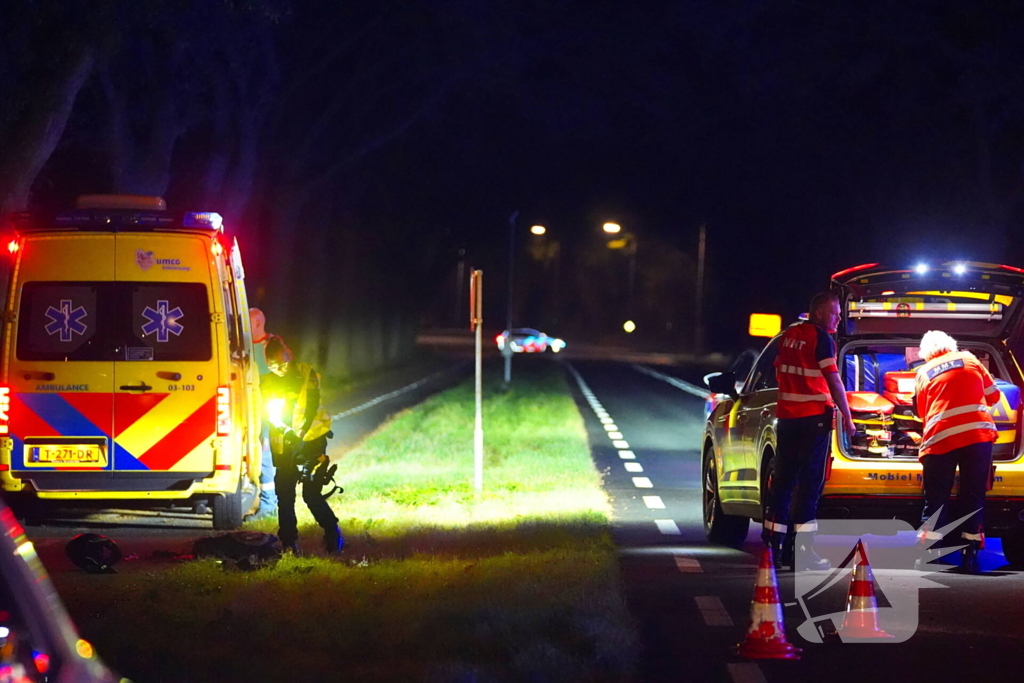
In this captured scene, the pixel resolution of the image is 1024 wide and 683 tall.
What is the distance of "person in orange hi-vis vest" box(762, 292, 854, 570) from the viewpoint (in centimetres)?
1054

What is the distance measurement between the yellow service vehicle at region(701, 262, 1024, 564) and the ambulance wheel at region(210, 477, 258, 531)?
3719 millimetres

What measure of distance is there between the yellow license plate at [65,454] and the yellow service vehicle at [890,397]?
470cm

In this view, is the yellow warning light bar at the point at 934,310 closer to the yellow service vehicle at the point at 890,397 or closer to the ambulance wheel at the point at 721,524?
the yellow service vehicle at the point at 890,397

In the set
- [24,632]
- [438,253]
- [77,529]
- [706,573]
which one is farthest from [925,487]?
[438,253]

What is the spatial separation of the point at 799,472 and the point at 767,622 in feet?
9.05

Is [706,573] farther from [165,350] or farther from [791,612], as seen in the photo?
[165,350]

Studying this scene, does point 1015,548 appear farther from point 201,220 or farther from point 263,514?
point 201,220

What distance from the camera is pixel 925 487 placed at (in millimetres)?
10727

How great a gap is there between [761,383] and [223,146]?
18.2 m

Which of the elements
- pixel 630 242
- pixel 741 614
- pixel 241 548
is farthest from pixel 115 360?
pixel 630 242

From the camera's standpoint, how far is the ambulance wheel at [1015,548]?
11297 millimetres

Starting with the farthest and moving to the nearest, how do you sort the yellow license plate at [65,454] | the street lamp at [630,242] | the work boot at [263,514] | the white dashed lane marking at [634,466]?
the street lamp at [630,242] → the work boot at [263,514] → the yellow license plate at [65,454] → the white dashed lane marking at [634,466]

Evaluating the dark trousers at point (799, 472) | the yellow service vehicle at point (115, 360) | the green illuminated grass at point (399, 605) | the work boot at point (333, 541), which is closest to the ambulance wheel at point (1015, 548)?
the dark trousers at point (799, 472)

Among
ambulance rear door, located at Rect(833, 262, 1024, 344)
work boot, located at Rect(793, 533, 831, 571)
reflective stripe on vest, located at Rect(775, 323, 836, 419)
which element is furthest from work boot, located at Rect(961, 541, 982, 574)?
ambulance rear door, located at Rect(833, 262, 1024, 344)
